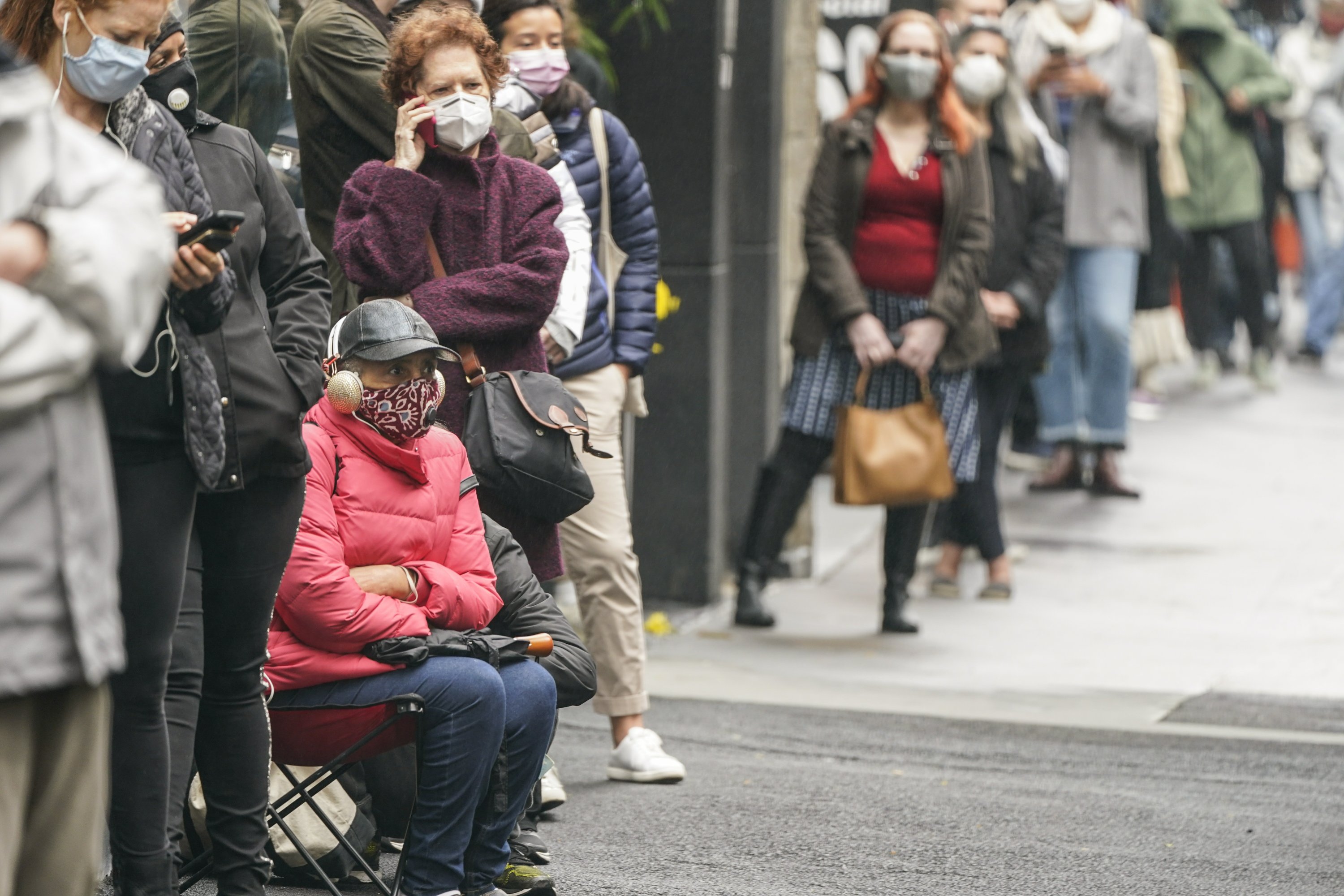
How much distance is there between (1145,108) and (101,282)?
24.4 ft

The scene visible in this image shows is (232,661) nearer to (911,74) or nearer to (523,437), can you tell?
(523,437)

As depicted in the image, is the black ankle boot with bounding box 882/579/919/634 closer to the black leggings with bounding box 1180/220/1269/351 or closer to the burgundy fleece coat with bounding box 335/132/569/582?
the burgundy fleece coat with bounding box 335/132/569/582

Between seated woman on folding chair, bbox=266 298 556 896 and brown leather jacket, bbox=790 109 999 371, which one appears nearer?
seated woman on folding chair, bbox=266 298 556 896

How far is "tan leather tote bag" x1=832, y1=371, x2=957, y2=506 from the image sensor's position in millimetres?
7457

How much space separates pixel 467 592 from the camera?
4.38 m

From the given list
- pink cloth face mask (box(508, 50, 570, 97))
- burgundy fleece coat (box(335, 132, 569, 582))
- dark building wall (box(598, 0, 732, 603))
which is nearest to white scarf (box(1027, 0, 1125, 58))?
dark building wall (box(598, 0, 732, 603))

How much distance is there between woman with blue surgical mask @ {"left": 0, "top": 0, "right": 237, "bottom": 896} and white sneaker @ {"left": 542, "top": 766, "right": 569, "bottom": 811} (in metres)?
1.73

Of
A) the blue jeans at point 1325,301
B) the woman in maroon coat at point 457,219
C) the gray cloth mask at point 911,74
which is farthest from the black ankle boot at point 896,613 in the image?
the blue jeans at point 1325,301

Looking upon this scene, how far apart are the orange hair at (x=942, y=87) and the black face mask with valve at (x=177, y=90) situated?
3.90 meters

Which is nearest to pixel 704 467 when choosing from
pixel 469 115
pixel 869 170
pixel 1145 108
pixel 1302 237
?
pixel 869 170

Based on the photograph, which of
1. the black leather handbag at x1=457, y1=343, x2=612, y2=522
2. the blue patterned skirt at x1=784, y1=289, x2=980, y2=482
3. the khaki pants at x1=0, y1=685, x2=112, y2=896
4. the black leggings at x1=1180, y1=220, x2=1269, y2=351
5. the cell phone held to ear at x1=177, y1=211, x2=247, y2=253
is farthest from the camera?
the black leggings at x1=1180, y1=220, x2=1269, y2=351

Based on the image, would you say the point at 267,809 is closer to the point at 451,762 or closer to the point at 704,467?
the point at 451,762

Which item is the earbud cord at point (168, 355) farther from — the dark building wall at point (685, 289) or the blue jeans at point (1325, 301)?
the blue jeans at point (1325, 301)

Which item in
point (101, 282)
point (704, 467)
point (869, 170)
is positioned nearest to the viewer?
point (101, 282)
